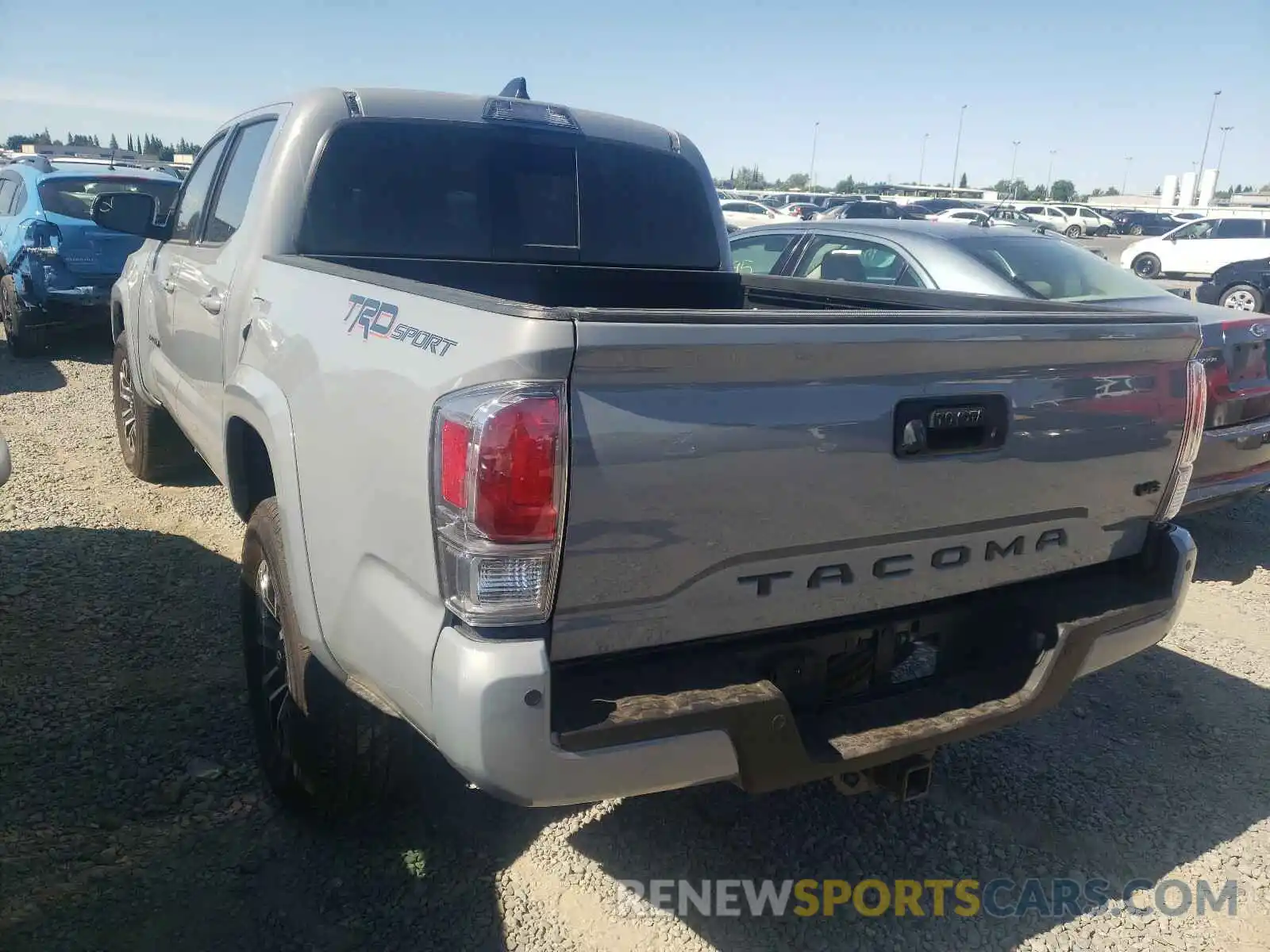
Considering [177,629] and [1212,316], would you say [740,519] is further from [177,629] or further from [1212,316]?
[1212,316]

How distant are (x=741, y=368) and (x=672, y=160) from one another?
243 cm

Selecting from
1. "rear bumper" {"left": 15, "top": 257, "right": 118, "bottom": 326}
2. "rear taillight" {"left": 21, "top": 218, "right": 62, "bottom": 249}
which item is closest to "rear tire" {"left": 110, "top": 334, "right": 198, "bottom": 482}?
"rear bumper" {"left": 15, "top": 257, "right": 118, "bottom": 326}

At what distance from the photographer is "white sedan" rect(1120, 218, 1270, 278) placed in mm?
21000

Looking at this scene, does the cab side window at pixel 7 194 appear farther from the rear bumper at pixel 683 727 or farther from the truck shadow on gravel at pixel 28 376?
the rear bumper at pixel 683 727

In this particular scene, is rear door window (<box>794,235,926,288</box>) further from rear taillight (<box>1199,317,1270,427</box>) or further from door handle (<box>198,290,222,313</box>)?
door handle (<box>198,290,222,313</box>)

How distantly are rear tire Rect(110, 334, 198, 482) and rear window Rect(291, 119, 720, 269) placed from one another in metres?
2.55

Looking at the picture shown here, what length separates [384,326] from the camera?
221cm

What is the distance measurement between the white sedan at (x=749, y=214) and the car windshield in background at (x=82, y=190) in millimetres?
21396

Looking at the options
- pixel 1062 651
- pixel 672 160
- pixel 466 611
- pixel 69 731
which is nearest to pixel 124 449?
pixel 69 731

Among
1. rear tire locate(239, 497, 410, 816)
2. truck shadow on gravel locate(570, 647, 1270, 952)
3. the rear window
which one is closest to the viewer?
rear tire locate(239, 497, 410, 816)

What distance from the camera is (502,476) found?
71.1 inches

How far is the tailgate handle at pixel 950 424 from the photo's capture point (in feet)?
7.11

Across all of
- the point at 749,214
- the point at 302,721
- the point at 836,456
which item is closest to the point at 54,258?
the point at 302,721

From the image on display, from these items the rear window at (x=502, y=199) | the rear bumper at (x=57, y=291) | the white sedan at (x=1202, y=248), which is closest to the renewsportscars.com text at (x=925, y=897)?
the rear window at (x=502, y=199)
